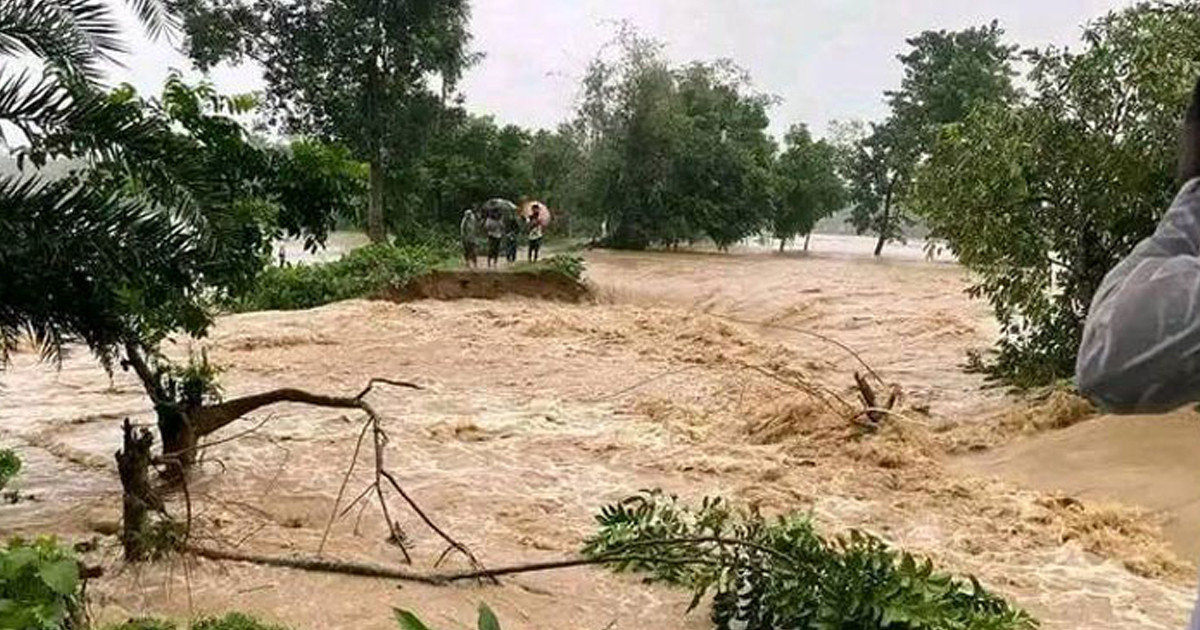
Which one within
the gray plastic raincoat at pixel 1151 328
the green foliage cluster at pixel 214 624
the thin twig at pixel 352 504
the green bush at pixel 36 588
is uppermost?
the gray plastic raincoat at pixel 1151 328

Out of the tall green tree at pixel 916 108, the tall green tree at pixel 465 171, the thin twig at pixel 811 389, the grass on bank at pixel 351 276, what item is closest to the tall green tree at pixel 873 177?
the tall green tree at pixel 916 108

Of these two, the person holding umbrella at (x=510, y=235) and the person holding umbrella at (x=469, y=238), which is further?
the person holding umbrella at (x=510, y=235)

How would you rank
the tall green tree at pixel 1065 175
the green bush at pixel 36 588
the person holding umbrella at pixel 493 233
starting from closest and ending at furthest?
the green bush at pixel 36 588 < the tall green tree at pixel 1065 175 < the person holding umbrella at pixel 493 233

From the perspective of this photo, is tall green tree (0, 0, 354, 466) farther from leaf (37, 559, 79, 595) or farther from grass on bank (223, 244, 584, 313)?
grass on bank (223, 244, 584, 313)

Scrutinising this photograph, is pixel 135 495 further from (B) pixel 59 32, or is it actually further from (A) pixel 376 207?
(A) pixel 376 207

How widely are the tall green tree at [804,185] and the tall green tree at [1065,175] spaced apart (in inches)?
869

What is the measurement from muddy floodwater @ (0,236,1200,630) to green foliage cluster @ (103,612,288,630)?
0.31 meters

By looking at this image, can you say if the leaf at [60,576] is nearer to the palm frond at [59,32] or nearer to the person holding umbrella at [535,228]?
the palm frond at [59,32]

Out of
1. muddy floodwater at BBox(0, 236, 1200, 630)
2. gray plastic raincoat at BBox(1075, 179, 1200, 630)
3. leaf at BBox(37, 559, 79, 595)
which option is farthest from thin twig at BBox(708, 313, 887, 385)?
gray plastic raincoat at BBox(1075, 179, 1200, 630)

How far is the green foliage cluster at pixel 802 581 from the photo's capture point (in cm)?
415

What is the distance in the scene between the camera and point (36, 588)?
123 inches

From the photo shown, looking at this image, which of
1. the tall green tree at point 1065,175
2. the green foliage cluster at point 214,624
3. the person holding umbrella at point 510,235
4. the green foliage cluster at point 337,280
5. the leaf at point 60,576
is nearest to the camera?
the leaf at point 60,576

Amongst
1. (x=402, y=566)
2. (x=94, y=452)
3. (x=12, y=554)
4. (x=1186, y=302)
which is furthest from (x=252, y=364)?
(x=1186, y=302)

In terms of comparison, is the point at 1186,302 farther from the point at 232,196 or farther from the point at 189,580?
the point at 232,196
